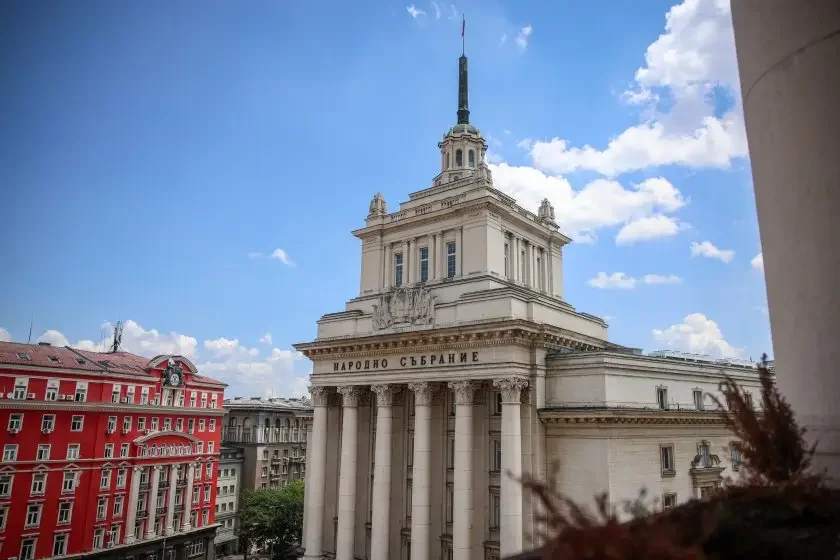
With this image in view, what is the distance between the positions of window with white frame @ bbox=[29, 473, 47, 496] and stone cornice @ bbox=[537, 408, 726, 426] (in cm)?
4620

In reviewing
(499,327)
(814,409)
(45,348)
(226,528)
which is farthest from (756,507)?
(226,528)

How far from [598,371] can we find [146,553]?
53013 millimetres

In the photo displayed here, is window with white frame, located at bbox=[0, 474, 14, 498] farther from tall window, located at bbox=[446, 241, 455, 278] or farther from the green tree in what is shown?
tall window, located at bbox=[446, 241, 455, 278]

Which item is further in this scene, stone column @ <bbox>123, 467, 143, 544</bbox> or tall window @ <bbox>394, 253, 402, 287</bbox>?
stone column @ <bbox>123, 467, 143, 544</bbox>

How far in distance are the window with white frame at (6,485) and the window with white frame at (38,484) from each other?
1.69 meters

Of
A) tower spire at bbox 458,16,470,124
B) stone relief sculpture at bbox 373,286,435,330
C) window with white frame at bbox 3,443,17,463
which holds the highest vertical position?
tower spire at bbox 458,16,470,124

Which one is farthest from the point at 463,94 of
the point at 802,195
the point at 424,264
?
the point at 802,195

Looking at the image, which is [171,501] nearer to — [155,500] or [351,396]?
[155,500]

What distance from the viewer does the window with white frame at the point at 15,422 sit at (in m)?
51.9

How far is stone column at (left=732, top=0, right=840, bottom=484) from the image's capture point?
26.2 ft

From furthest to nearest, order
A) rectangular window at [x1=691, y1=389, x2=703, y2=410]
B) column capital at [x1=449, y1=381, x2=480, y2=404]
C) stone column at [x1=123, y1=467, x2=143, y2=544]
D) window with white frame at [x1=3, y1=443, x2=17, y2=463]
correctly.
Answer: stone column at [x1=123, y1=467, x2=143, y2=544]
window with white frame at [x1=3, y1=443, x2=17, y2=463]
rectangular window at [x1=691, y1=389, x2=703, y2=410]
column capital at [x1=449, y1=381, x2=480, y2=404]

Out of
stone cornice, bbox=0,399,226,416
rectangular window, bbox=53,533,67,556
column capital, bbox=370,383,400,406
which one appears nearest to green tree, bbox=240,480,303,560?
stone cornice, bbox=0,399,226,416

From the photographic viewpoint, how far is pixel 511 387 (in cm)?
3134

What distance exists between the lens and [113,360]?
64.2 m
